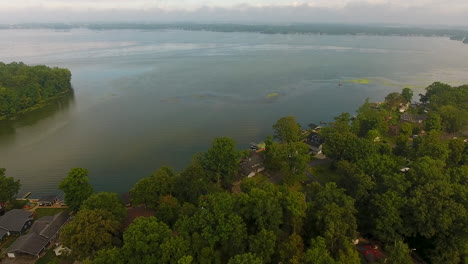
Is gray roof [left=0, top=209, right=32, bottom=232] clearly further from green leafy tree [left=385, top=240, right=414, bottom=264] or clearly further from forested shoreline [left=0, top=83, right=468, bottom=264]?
green leafy tree [left=385, top=240, right=414, bottom=264]

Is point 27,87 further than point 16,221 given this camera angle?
Yes

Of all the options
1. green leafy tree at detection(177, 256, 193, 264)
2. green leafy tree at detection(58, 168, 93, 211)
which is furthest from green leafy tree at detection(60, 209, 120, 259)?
green leafy tree at detection(177, 256, 193, 264)

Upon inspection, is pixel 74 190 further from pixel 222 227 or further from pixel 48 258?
pixel 222 227

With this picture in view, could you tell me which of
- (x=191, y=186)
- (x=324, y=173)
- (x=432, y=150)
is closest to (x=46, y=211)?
(x=191, y=186)

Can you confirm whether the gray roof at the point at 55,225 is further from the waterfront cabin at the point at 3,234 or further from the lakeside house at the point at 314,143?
the lakeside house at the point at 314,143

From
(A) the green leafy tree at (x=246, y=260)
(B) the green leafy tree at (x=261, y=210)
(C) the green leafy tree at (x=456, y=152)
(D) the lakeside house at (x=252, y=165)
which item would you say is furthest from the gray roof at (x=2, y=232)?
(C) the green leafy tree at (x=456, y=152)

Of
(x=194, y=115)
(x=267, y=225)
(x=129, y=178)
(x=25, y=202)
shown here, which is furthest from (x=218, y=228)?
(x=194, y=115)
